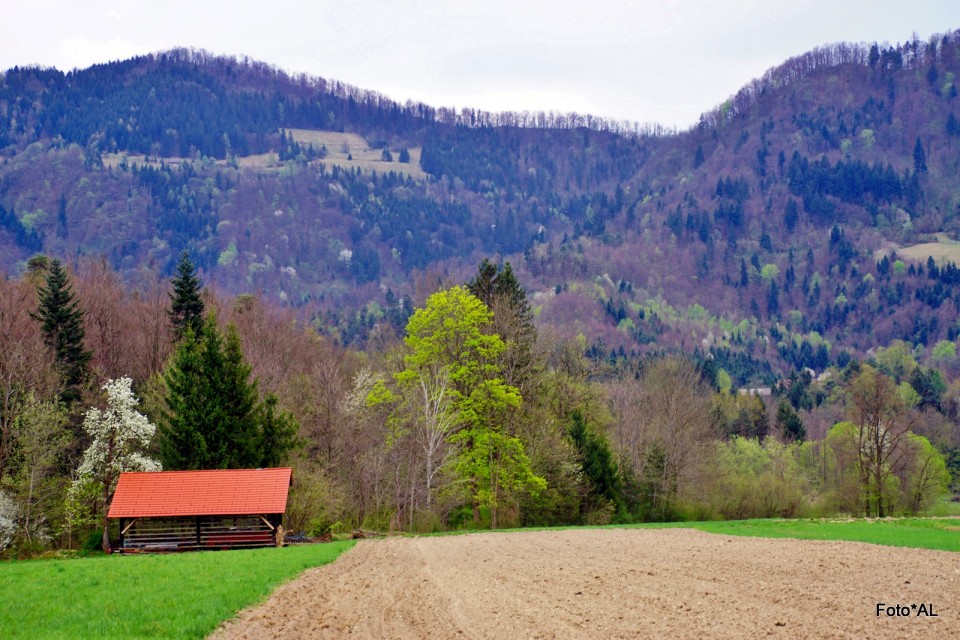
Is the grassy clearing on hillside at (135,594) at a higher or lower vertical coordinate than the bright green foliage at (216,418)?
lower

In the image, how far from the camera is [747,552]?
94.6 ft

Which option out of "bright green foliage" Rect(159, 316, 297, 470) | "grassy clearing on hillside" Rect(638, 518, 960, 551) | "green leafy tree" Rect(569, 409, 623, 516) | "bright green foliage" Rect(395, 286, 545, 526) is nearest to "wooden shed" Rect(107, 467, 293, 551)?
"bright green foliage" Rect(159, 316, 297, 470)

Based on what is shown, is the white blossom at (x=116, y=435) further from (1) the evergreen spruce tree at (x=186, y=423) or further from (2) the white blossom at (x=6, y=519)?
(2) the white blossom at (x=6, y=519)

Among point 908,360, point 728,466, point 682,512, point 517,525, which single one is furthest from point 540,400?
point 908,360

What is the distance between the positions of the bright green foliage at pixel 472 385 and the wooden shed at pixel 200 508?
14059 mm

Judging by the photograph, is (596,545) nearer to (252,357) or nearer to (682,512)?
(682,512)

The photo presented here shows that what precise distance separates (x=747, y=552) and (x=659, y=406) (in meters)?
50.1

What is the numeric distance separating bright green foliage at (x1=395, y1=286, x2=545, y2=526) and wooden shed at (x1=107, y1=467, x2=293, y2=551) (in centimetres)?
1406

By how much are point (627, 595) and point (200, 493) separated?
25.7 m

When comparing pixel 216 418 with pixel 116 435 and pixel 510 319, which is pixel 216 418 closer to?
pixel 116 435

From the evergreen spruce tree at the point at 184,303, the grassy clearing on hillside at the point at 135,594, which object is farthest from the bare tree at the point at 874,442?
the grassy clearing on hillside at the point at 135,594

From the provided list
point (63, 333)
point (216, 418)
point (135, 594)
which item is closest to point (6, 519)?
point (216, 418)

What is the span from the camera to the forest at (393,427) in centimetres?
4594

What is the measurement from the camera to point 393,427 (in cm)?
5688
